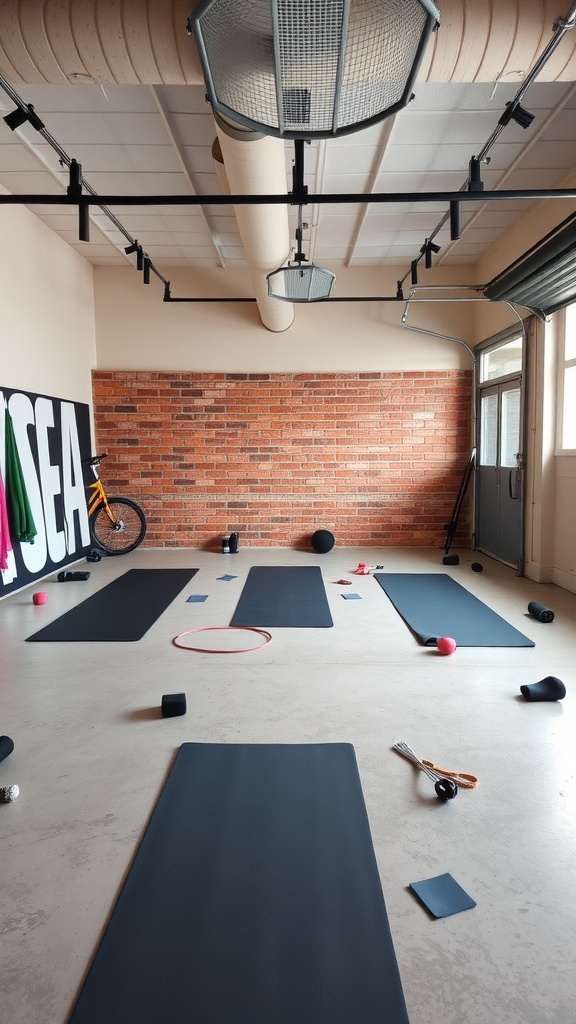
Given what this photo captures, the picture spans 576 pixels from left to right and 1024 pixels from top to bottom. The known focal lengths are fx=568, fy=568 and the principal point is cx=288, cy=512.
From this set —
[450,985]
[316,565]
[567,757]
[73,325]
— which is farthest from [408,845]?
[73,325]

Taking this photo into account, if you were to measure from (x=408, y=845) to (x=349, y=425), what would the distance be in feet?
20.8

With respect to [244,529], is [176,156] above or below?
above

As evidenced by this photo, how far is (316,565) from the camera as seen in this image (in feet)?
22.5

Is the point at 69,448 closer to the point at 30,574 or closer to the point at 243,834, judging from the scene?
the point at 30,574

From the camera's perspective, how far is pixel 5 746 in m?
2.55

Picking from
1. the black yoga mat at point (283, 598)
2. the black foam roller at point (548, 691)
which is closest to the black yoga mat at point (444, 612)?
the black yoga mat at point (283, 598)

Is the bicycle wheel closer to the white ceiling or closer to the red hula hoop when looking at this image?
the white ceiling

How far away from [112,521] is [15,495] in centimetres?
220

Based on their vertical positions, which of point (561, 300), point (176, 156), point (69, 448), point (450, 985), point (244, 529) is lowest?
point (450, 985)

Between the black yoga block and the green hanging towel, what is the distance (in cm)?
321

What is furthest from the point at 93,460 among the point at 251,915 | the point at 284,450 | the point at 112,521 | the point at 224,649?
the point at 251,915

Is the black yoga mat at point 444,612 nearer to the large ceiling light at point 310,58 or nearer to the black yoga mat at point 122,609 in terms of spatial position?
the black yoga mat at point 122,609

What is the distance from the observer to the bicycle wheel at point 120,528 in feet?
25.0

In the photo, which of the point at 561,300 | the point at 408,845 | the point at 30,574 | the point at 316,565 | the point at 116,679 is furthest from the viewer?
the point at 316,565
